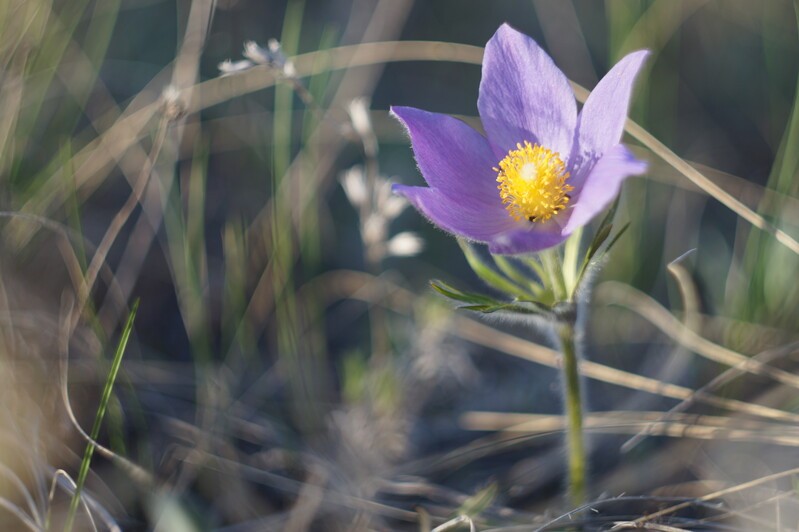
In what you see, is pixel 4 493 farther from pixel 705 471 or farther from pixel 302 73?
pixel 705 471

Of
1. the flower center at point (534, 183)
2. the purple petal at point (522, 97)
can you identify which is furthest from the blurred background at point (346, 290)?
the purple petal at point (522, 97)

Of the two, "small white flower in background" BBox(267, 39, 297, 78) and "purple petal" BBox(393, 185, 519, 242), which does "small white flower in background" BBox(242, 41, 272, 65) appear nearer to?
"small white flower in background" BBox(267, 39, 297, 78)

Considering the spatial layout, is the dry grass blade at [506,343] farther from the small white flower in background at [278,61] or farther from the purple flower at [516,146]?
the small white flower in background at [278,61]

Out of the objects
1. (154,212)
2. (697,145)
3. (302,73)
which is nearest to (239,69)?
(302,73)

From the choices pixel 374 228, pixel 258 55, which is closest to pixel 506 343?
pixel 374 228

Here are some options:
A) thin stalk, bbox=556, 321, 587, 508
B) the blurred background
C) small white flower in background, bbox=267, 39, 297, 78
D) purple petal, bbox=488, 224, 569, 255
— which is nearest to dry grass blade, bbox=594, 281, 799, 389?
the blurred background

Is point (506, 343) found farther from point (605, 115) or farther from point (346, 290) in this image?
point (605, 115)
